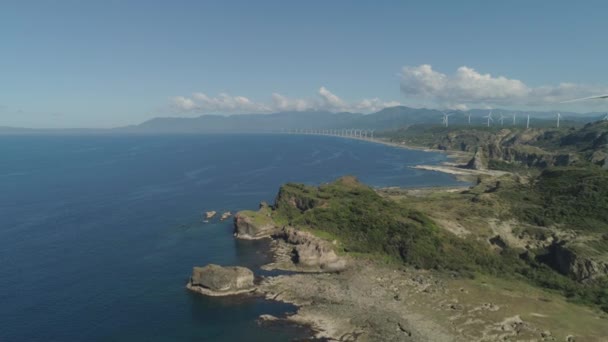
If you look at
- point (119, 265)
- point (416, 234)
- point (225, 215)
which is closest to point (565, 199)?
→ point (416, 234)

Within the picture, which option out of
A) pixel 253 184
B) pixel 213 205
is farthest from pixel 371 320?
pixel 253 184

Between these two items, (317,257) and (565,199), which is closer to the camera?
(317,257)

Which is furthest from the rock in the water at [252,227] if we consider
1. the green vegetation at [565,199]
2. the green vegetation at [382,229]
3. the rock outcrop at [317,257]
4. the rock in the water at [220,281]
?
the green vegetation at [565,199]

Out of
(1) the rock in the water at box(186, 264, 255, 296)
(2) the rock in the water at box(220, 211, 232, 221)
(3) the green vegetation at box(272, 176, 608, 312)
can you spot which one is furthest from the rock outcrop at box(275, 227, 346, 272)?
(2) the rock in the water at box(220, 211, 232, 221)

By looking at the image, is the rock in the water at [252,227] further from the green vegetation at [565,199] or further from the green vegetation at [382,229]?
the green vegetation at [565,199]

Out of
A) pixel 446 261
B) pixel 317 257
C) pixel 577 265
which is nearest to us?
pixel 577 265

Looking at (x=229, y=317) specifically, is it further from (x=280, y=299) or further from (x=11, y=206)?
(x=11, y=206)

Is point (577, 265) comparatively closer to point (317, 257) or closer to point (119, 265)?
point (317, 257)
